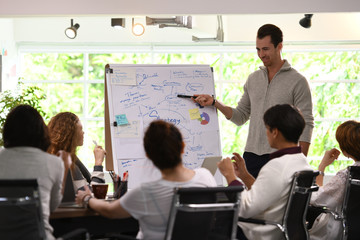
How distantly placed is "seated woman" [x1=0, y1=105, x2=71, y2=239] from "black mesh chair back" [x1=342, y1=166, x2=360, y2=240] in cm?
179

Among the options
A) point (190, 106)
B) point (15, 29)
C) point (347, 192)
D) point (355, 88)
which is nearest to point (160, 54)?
point (15, 29)

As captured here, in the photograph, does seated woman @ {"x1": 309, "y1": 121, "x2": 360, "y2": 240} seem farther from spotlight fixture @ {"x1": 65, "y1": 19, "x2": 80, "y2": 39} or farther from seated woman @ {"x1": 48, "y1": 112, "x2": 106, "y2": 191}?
spotlight fixture @ {"x1": 65, "y1": 19, "x2": 80, "y2": 39}

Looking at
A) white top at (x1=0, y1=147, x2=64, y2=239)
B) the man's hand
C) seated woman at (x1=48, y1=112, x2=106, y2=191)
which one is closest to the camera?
white top at (x1=0, y1=147, x2=64, y2=239)

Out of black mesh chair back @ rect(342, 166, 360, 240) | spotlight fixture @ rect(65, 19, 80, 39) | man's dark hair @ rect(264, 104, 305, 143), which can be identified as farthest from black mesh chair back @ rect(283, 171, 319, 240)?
spotlight fixture @ rect(65, 19, 80, 39)

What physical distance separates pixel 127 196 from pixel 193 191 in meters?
0.31

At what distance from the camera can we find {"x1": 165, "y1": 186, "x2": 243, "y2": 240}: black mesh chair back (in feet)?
8.82

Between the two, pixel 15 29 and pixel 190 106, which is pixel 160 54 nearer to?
pixel 15 29

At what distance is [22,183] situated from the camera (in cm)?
262

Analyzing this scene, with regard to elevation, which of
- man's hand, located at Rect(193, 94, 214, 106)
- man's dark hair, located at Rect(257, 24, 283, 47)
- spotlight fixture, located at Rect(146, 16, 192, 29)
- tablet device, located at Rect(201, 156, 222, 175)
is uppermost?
spotlight fixture, located at Rect(146, 16, 192, 29)

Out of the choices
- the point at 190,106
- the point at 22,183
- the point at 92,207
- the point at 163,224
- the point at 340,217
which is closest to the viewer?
the point at 22,183

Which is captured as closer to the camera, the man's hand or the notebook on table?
the notebook on table

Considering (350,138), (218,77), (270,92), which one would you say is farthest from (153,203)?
(218,77)

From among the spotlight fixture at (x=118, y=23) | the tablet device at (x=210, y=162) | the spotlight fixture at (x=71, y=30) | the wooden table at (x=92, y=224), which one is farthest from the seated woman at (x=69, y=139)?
the spotlight fixture at (x=71, y=30)

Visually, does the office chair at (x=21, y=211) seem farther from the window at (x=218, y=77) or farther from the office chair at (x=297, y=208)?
the window at (x=218, y=77)
